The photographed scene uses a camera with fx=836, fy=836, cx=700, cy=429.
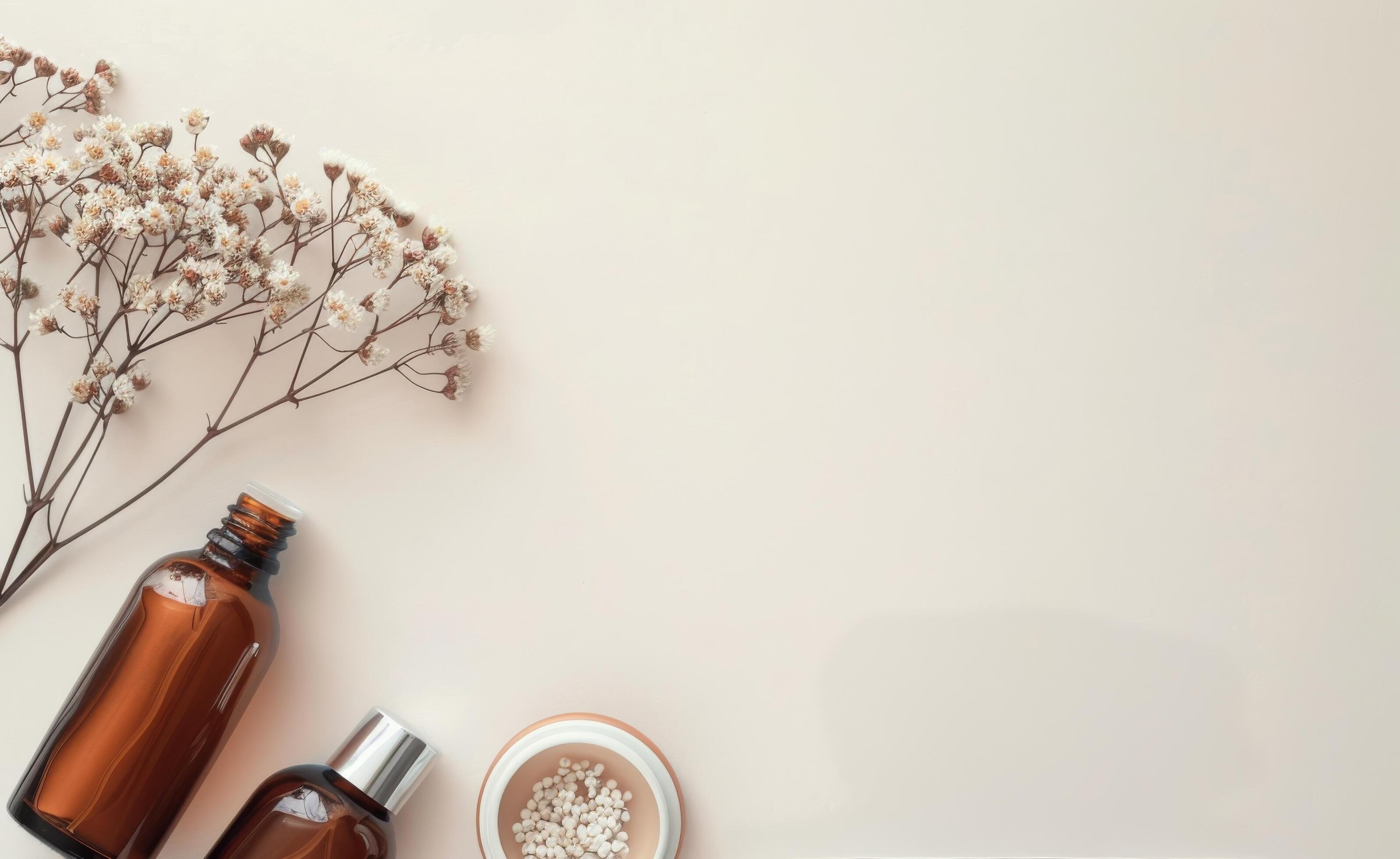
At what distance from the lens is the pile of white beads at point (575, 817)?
82 centimetres

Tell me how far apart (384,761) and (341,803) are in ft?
0.16

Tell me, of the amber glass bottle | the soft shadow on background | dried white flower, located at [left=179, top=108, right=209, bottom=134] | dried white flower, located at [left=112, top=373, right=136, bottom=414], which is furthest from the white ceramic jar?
dried white flower, located at [left=179, top=108, right=209, bottom=134]

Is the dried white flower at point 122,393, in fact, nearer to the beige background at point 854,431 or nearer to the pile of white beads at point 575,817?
→ the beige background at point 854,431

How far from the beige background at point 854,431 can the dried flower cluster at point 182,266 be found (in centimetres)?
4

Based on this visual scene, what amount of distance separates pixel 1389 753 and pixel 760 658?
73 centimetres

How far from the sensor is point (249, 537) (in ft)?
2.48

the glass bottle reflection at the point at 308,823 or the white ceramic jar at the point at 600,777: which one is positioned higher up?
the white ceramic jar at the point at 600,777

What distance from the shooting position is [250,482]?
786mm

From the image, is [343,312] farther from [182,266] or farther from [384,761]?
[384,761]

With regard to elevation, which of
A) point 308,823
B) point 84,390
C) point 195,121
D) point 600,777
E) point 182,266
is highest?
point 195,121

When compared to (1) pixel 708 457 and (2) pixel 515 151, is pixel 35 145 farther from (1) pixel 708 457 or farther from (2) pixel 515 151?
(1) pixel 708 457

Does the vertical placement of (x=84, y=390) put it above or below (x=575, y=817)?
above

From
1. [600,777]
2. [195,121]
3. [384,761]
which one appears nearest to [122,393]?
[195,121]

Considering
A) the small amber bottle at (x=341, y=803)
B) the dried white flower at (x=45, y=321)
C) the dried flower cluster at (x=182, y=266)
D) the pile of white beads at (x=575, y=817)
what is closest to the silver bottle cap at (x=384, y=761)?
the small amber bottle at (x=341, y=803)
